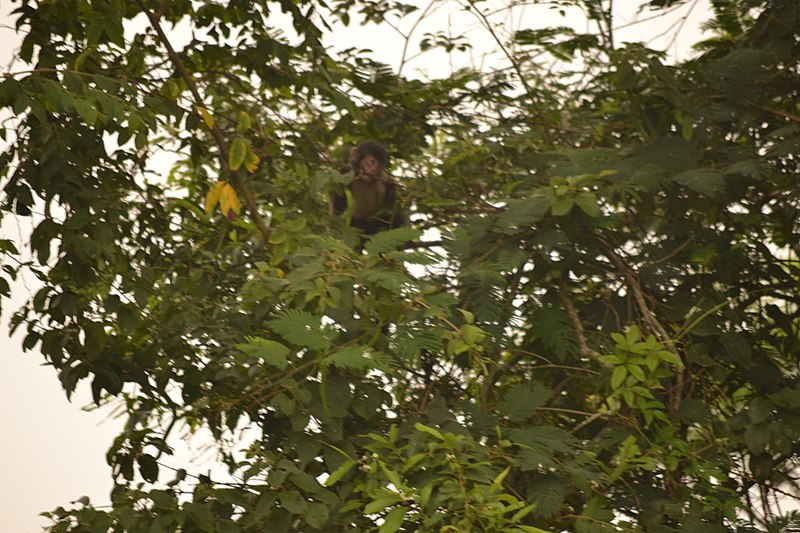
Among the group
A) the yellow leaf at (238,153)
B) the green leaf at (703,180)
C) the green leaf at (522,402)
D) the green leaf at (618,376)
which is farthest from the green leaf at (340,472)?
the green leaf at (703,180)

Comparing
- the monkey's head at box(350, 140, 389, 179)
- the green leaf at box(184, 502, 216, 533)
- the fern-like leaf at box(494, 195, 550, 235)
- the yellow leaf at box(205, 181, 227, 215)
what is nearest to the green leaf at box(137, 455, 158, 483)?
the green leaf at box(184, 502, 216, 533)

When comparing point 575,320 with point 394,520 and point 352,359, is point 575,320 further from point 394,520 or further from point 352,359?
point 394,520

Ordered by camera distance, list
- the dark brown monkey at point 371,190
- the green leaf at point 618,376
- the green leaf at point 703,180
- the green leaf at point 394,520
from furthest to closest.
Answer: the dark brown monkey at point 371,190 → the green leaf at point 703,180 → the green leaf at point 618,376 → the green leaf at point 394,520

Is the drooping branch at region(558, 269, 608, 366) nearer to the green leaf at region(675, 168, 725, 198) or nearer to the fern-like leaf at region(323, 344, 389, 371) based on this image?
the green leaf at region(675, 168, 725, 198)

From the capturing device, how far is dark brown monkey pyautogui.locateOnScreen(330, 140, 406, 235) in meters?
3.69

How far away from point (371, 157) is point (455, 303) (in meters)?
1.84

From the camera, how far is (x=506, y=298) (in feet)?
8.38

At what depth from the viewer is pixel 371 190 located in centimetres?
436

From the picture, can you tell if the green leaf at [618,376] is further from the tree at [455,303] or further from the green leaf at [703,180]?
the green leaf at [703,180]

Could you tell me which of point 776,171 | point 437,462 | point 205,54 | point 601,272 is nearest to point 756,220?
point 776,171

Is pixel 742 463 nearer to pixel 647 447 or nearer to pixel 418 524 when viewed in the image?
pixel 647 447

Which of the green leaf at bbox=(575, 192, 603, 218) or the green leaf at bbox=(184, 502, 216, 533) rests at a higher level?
the green leaf at bbox=(575, 192, 603, 218)

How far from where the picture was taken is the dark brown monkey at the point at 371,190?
3.69m

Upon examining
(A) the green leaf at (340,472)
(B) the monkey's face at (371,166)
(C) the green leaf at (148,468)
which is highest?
(B) the monkey's face at (371,166)
